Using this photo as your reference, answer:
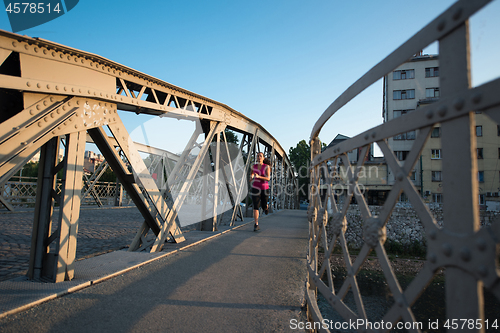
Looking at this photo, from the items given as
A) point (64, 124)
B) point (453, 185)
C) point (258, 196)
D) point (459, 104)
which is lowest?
point (258, 196)

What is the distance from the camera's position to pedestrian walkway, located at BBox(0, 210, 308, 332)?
2059mm

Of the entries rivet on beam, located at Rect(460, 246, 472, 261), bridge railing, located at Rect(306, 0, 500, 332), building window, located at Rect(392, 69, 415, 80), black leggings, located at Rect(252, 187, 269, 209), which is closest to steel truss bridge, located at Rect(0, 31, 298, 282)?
black leggings, located at Rect(252, 187, 269, 209)

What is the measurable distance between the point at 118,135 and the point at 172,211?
5.74 feet

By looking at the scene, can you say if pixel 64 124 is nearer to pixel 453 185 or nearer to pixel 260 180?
pixel 453 185

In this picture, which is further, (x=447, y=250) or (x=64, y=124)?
(x=64, y=124)

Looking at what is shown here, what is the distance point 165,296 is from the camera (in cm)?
258

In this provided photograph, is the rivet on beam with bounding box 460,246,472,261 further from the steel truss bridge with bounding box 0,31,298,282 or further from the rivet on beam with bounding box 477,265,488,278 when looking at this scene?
the steel truss bridge with bounding box 0,31,298,282

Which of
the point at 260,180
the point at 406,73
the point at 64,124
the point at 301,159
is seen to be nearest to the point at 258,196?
the point at 260,180

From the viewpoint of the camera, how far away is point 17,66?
2.76m

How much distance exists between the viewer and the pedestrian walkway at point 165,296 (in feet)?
6.75

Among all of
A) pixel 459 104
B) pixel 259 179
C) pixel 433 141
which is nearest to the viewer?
pixel 459 104

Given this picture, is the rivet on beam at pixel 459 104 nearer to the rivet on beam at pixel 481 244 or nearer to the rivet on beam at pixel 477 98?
the rivet on beam at pixel 477 98

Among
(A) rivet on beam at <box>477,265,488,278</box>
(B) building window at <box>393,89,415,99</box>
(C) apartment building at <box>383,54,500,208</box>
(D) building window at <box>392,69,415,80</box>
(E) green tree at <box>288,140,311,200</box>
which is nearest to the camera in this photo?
(A) rivet on beam at <box>477,265,488,278</box>

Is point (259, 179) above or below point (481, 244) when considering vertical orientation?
above
